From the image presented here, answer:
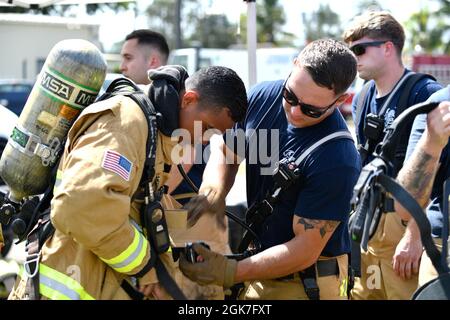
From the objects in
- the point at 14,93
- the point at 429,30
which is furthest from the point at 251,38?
the point at 429,30

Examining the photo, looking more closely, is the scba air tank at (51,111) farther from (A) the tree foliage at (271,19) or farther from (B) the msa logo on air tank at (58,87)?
(A) the tree foliage at (271,19)

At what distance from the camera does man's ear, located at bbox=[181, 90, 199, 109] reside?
117 inches

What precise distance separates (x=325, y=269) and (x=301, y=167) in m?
0.53

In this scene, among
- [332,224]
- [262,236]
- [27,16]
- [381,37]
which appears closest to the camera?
[332,224]

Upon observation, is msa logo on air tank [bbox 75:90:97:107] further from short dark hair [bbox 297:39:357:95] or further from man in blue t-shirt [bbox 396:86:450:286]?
man in blue t-shirt [bbox 396:86:450:286]

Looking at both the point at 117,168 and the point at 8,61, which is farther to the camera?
the point at 8,61

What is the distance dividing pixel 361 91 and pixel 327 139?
1.70 meters

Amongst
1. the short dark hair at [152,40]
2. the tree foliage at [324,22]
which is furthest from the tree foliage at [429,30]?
the short dark hair at [152,40]

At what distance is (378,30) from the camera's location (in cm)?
466

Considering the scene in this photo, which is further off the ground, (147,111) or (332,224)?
(147,111)

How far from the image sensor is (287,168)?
3250 millimetres

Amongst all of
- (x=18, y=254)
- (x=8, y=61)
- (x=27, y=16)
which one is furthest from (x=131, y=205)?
(x=8, y=61)

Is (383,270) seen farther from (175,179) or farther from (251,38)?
(251,38)

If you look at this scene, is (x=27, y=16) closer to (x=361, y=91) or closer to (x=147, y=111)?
(x=361, y=91)
